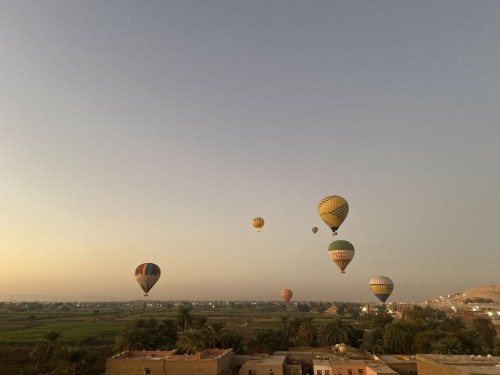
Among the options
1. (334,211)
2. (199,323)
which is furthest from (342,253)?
(199,323)

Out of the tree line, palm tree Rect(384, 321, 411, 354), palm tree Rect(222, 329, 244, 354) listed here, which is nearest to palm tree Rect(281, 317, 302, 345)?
the tree line

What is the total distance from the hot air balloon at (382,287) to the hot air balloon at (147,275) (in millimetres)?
44848

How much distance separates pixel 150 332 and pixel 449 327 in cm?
4855

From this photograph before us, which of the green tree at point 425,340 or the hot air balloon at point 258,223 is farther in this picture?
the hot air balloon at point 258,223

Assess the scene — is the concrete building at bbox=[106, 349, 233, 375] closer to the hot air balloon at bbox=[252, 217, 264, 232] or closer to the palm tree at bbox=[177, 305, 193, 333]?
the palm tree at bbox=[177, 305, 193, 333]

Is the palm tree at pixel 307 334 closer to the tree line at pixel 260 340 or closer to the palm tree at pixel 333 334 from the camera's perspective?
the tree line at pixel 260 340

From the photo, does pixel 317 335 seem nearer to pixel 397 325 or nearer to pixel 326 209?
pixel 397 325

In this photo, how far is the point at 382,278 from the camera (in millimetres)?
82125

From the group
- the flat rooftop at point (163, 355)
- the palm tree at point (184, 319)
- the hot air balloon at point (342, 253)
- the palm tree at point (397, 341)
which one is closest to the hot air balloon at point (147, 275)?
the palm tree at point (184, 319)

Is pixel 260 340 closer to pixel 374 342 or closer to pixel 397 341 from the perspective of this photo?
pixel 374 342

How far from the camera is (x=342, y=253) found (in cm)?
6919

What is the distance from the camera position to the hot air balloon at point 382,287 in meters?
80.4

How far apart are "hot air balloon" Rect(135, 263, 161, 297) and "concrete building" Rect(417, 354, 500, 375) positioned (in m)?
48.8

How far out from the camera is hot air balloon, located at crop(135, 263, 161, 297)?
69.0 metres
